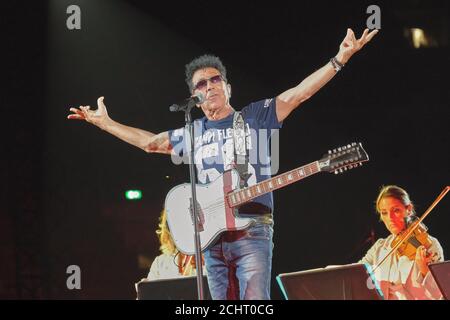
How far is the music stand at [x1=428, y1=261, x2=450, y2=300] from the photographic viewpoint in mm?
3371

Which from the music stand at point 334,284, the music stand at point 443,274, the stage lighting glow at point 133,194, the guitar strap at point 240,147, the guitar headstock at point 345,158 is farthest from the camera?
the stage lighting glow at point 133,194

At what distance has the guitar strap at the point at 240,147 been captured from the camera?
4598 millimetres

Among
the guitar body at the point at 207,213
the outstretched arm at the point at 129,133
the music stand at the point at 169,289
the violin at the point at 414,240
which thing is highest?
the outstretched arm at the point at 129,133

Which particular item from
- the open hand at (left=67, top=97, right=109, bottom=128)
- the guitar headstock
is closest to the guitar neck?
the guitar headstock

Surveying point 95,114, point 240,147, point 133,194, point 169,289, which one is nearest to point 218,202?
point 240,147

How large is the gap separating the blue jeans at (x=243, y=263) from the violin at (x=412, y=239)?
1.11 m

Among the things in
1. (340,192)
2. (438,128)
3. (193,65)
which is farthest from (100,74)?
(438,128)

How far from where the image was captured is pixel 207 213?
4555 millimetres

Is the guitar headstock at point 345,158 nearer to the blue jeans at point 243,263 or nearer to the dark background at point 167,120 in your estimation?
the blue jeans at point 243,263

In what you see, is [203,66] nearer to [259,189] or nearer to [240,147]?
[240,147]

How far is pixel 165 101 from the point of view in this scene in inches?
225

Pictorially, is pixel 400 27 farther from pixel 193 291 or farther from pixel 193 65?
pixel 193 291

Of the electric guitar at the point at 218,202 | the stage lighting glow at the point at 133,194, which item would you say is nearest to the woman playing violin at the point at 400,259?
the electric guitar at the point at 218,202

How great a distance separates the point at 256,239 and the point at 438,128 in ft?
5.96
